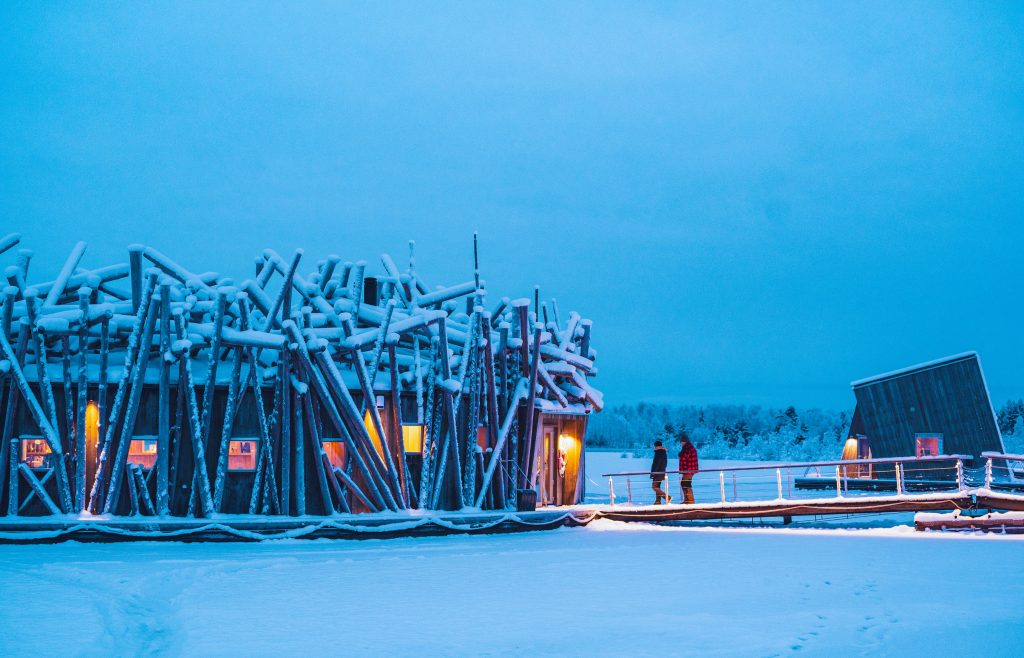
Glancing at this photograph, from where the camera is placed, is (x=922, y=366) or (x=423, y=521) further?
(x=922, y=366)

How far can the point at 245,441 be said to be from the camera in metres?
19.9

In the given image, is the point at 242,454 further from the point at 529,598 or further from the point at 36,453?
the point at 529,598

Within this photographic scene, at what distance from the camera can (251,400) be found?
19.8m

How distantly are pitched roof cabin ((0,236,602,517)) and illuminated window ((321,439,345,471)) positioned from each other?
0.03 metres

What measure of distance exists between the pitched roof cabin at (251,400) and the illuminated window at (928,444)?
15.0 m

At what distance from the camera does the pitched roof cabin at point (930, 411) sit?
29.7 meters

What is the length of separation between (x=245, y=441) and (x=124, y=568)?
18.0 ft

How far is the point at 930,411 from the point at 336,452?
787 inches

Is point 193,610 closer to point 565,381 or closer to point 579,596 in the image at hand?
point 579,596

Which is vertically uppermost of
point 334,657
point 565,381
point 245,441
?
point 565,381

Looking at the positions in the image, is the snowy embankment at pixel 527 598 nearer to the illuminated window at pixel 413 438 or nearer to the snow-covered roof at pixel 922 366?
the illuminated window at pixel 413 438

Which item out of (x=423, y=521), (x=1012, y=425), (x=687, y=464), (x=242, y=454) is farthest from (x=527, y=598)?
(x=1012, y=425)

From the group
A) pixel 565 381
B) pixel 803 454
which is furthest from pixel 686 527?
pixel 803 454

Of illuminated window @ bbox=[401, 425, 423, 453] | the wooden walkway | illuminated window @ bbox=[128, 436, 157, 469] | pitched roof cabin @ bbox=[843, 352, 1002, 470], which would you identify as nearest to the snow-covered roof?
pitched roof cabin @ bbox=[843, 352, 1002, 470]
